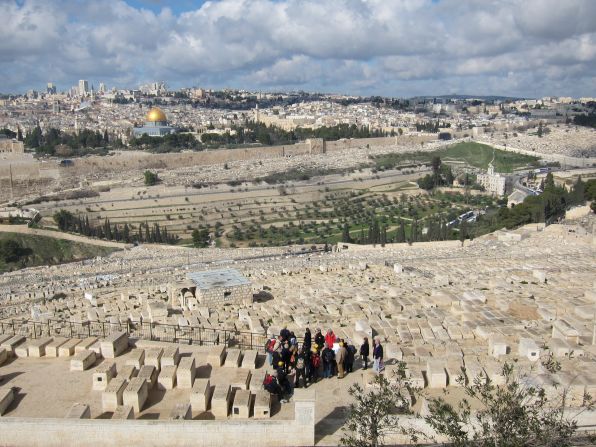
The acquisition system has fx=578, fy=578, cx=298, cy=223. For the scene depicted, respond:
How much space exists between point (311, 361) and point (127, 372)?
2208mm

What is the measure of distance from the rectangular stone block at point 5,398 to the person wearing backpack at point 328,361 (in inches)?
143

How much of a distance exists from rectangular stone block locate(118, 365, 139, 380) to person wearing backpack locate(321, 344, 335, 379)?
2300mm

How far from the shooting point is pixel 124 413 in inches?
241

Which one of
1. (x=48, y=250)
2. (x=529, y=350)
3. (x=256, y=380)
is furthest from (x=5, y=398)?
(x=48, y=250)

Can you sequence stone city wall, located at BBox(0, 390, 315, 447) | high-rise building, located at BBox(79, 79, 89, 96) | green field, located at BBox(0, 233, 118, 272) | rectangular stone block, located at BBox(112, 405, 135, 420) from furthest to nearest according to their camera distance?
high-rise building, located at BBox(79, 79, 89, 96)
green field, located at BBox(0, 233, 118, 272)
rectangular stone block, located at BBox(112, 405, 135, 420)
stone city wall, located at BBox(0, 390, 315, 447)

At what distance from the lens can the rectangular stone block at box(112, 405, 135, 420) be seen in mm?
6082

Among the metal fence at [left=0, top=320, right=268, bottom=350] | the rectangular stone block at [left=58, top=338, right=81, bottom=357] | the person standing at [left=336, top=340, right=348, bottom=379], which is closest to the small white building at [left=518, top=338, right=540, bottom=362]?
the person standing at [left=336, top=340, right=348, bottom=379]

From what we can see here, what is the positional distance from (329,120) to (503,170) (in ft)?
130

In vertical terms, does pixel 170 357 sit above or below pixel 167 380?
above

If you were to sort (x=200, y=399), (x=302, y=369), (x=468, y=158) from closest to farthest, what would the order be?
(x=200, y=399) → (x=302, y=369) → (x=468, y=158)

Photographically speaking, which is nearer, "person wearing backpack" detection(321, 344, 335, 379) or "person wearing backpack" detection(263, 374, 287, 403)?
"person wearing backpack" detection(263, 374, 287, 403)

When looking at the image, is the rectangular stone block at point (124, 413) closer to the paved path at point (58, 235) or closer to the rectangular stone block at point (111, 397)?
the rectangular stone block at point (111, 397)

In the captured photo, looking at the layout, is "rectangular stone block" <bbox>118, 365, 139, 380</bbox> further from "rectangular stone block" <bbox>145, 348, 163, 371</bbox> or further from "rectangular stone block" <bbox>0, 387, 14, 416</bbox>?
"rectangular stone block" <bbox>0, 387, 14, 416</bbox>

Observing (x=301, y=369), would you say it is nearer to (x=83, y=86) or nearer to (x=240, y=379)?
(x=240, y=379)
